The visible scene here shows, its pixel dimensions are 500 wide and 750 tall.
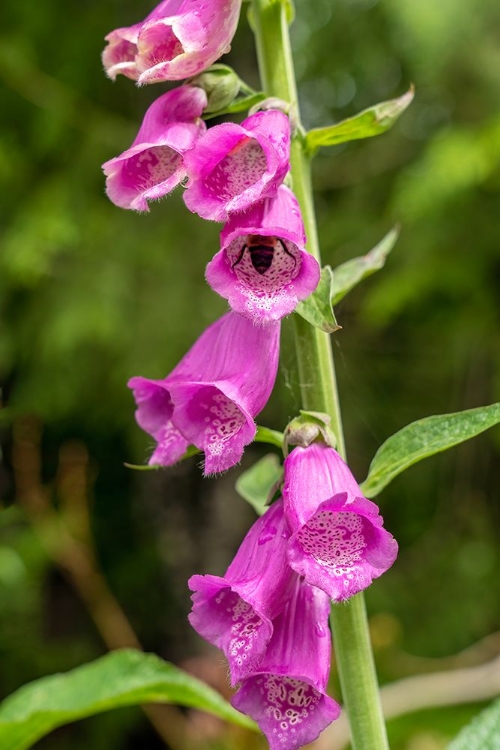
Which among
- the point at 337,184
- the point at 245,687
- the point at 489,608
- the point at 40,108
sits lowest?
the point at 245,687

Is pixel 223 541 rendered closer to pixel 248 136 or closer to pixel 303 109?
pixel 303 109

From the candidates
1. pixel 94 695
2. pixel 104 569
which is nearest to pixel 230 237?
pixel 94 695

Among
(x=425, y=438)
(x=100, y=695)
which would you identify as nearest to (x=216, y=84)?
(x=425, y=438)

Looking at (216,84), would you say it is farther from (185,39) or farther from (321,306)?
(321,306)

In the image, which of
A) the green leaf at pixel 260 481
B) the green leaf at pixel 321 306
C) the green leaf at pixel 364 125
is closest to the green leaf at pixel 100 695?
the green leaf at pixel 260 481

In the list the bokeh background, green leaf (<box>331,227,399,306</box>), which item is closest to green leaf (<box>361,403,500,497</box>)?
green leaf (<box>331,227,399,306</box>)

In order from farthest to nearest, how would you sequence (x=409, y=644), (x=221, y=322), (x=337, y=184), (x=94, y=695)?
1. (x=409, y=644)
2. (x=337, y=184)
3. (x=94, y=695)
4. (x=221, y=322)

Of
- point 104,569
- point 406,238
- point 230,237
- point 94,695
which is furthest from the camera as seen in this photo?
point 104,569
